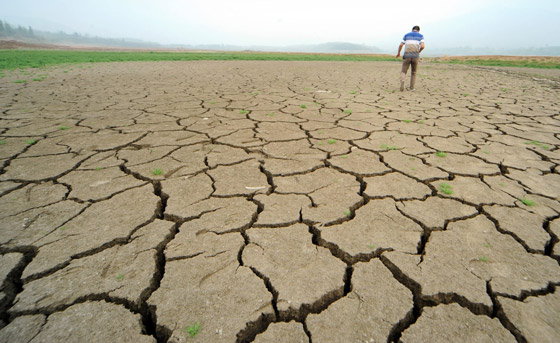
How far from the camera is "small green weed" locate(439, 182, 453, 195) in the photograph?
175 centimetres

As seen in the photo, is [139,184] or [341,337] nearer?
[341,337]

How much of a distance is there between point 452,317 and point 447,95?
5348mm

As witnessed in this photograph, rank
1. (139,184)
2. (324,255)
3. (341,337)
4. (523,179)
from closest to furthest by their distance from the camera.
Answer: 1. (341,337)
2. (324,255)
3. (139,184)
4. (523,179)

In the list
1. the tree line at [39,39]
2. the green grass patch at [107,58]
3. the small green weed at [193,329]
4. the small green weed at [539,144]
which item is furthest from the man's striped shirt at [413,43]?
the tree line at [39,39]

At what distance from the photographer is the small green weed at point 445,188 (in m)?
1.75

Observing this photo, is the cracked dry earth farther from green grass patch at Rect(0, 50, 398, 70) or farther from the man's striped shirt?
green grass patch at Rect(0, 50, 398, 70)

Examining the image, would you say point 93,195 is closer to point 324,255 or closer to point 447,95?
point 324,255

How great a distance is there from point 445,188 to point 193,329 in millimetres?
1690

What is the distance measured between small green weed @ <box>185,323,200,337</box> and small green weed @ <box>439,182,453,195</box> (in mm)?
1630

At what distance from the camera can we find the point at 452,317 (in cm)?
97

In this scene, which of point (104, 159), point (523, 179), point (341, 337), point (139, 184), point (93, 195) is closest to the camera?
point (341, 337)

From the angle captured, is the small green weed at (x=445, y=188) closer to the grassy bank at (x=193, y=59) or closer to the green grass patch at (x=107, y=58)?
the green grass patch at (x=107, y=58)

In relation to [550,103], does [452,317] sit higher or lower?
lower

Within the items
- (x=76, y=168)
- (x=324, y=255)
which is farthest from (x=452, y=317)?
(x=76, y=168)
